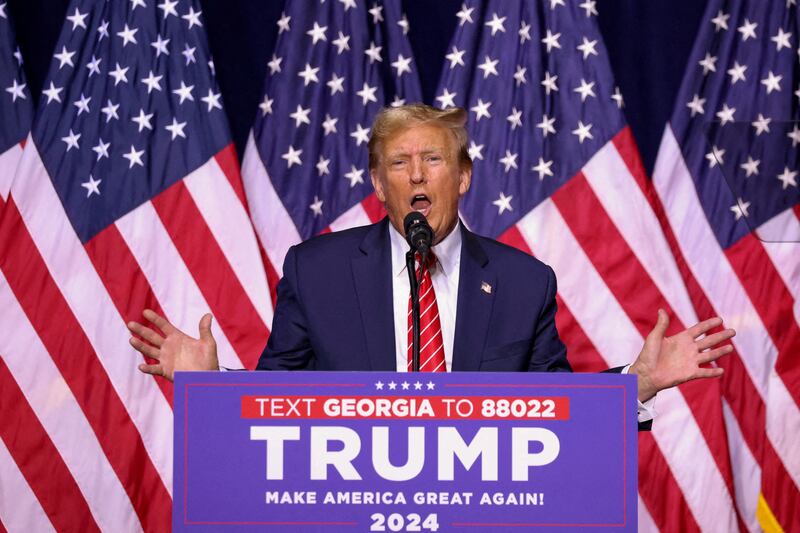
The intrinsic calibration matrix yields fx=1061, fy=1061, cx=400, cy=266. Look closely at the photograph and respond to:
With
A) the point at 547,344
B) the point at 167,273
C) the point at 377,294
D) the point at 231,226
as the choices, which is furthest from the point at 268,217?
the point at 547,344

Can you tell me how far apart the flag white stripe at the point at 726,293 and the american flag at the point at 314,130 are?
1163 millimetres

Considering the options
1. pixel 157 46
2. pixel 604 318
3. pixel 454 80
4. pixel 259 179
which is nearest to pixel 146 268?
pixel 259 179

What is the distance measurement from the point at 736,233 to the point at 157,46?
93.4 inches

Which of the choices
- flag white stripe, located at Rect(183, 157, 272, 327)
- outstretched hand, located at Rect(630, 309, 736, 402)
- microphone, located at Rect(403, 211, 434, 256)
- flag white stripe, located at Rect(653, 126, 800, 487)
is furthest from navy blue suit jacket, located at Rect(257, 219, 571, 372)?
flag white stripe, located at Rect(653, 126, 800, 487)

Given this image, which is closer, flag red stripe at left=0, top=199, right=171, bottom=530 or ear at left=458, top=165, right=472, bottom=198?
ear at left=458, top=165, right=472, bottom=198

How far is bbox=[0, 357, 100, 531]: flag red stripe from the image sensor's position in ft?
12.8

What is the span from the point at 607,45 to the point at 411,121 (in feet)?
6.71

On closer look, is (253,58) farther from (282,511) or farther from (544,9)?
(282,511)

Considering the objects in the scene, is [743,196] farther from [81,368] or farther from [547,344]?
[81,368]

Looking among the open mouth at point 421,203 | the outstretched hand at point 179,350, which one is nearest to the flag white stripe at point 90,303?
the open mouth at point 421,203

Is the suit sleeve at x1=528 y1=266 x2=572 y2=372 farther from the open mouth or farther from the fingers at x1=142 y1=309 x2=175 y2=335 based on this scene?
the fingers at x1=142 y1=309 x2=175 y2=335

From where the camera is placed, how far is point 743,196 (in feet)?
13.8

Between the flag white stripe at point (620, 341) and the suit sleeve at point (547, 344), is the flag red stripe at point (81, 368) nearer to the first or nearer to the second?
the flag white stripe at point (620, 341)

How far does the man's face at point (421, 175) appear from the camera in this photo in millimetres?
2668
